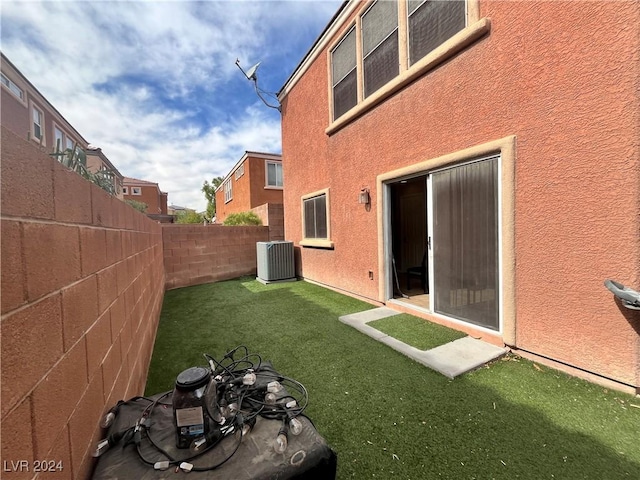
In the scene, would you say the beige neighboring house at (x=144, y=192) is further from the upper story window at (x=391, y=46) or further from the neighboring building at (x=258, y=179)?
the upper story window at (x=391, y=46)

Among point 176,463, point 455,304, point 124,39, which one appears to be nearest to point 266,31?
point 124,39

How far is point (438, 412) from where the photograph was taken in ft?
7.71

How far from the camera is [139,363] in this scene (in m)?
2.65

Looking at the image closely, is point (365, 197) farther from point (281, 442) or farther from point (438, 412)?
point (281, 442)

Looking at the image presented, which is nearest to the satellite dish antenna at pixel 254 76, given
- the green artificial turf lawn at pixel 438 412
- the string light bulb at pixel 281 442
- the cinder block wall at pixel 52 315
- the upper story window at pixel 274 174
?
the upper story window at pixel 274 174

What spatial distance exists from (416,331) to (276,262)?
5.52 m

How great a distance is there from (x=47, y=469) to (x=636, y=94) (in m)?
4.48

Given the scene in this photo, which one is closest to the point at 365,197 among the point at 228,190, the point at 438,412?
the point at 438,412

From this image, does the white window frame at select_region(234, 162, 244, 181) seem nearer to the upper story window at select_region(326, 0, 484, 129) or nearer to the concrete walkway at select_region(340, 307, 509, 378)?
the upper story window at select_region(326, 0, 484, 129)

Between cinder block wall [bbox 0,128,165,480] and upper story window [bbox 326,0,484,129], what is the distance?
15.3 feet

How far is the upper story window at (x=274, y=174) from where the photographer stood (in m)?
16.3

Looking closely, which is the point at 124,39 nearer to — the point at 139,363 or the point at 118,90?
the point at 118,90

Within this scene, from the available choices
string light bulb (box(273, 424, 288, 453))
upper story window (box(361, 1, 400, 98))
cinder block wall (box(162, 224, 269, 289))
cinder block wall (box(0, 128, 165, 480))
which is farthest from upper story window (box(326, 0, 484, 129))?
cinder block wall (box(162, 224, 269, 289))

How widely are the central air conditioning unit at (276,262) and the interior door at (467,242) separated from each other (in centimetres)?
538
